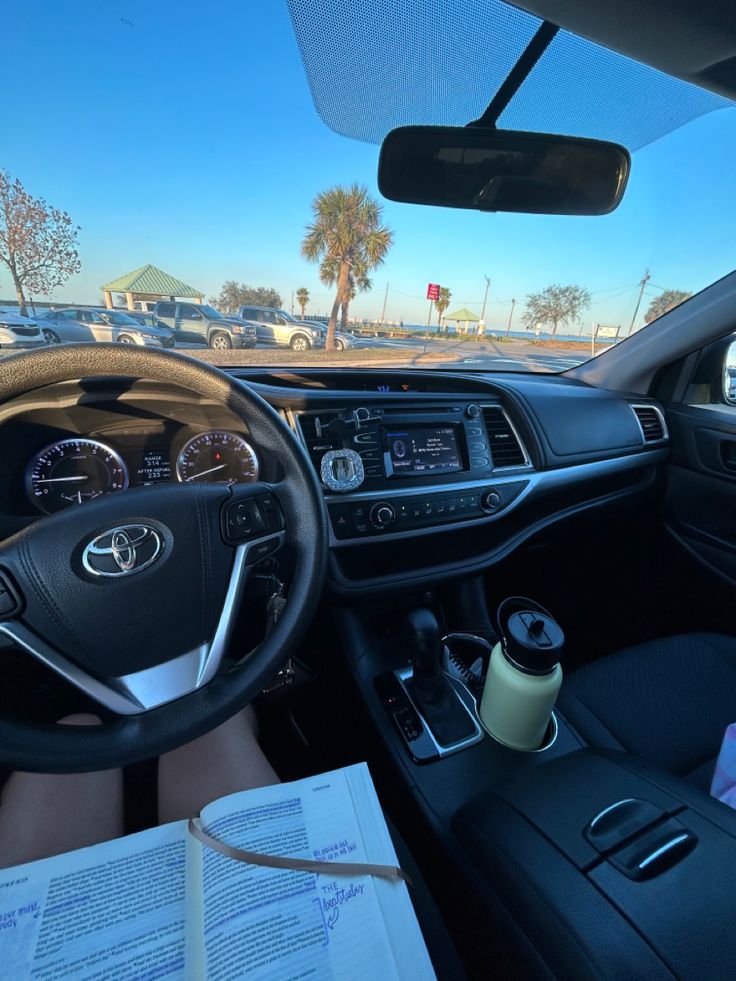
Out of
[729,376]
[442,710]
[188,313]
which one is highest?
[188,313]

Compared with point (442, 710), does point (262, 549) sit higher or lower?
higher

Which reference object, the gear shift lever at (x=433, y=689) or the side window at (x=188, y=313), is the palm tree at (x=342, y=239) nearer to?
the side window at (x=188, y=313)

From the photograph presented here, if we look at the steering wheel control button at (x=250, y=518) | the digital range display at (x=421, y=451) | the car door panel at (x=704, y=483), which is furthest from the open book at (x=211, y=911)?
the car door panel at (x=704, y=483)

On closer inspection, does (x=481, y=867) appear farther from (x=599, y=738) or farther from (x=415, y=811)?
(x=599, y=738)

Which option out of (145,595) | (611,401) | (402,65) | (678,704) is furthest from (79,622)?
(611,401)

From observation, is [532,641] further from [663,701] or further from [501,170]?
[501,170]

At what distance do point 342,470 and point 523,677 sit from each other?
31.3 inches

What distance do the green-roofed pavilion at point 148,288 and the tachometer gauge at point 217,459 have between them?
55 centimetres

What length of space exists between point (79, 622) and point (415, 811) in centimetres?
102

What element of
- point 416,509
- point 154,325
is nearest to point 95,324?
point 154,325

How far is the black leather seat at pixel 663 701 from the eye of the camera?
4.77ft

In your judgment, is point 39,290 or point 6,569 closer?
point 6,569

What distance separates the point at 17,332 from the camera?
1.29 meters

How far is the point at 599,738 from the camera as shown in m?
1.47
